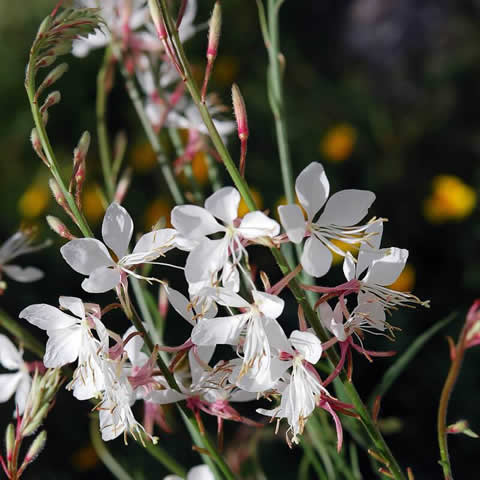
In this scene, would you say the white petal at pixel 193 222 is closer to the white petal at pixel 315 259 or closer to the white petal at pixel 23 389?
the white petal at pixel 315 259

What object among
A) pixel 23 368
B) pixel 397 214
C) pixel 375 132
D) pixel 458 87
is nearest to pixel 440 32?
pixel 458 87

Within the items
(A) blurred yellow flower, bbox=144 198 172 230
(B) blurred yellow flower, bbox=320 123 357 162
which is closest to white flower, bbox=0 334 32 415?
(A) blurred yellow flower, bbox=144 198 172 230

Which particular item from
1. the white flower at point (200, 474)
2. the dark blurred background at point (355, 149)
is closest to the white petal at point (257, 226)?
the white flower at point (200, 474)

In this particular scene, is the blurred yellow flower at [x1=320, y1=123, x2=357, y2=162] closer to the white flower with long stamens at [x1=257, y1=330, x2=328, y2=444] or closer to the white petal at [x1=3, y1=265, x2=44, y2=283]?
the white petal at [x1=3, y1=265, x2=44, y2=283]

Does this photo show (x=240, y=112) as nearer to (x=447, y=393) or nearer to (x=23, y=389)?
(x=447, y=393)

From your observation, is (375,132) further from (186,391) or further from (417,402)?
(186,391)

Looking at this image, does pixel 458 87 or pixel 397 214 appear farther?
pixel 458 87
